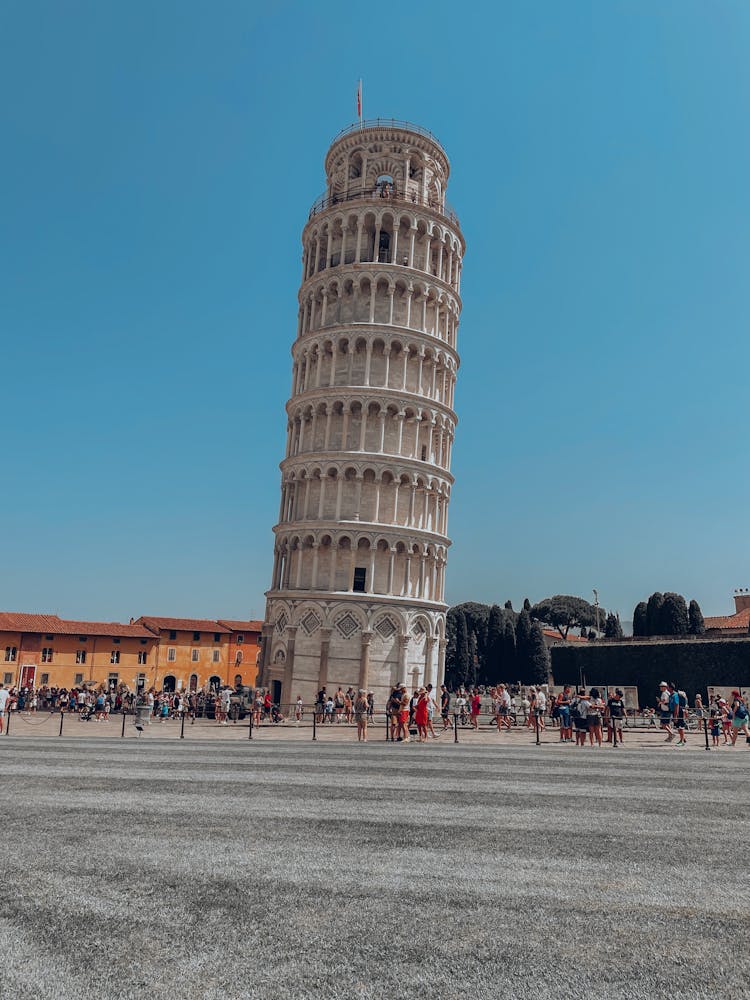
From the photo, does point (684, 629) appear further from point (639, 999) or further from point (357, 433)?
point (639, 999)

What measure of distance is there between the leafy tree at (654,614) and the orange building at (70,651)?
5847 centimetres

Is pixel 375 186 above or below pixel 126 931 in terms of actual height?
above

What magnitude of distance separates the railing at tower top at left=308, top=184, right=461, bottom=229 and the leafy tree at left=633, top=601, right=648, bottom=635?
54.4 meters

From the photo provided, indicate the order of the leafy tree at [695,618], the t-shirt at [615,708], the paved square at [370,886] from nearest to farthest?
1. the paved square at [370,886]
2. the t-shirt at [615,708]
3. the leafy tree at [695,618]

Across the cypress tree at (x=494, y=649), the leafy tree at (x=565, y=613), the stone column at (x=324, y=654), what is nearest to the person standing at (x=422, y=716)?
the stone column at (x=324, y=654)

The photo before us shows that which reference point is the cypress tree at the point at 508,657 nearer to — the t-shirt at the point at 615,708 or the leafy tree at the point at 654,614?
the leafy tree at the point at 654,614

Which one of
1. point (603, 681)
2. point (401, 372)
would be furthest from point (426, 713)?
point (603, 681)

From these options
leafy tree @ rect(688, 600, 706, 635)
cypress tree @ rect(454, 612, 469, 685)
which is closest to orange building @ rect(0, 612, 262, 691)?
cypress tree @ rect(454, 612, 469, 685)

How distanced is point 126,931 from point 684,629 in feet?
267

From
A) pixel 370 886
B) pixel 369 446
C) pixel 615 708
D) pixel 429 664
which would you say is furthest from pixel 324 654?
pixel 370 886

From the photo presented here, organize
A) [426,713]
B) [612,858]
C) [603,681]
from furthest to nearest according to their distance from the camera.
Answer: [603,681], [426,713], [612,858]

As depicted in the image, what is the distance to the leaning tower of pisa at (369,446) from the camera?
4478cm

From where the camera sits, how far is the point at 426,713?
25.0 meters

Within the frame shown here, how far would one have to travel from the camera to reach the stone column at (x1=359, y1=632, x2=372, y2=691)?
143ft
